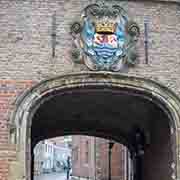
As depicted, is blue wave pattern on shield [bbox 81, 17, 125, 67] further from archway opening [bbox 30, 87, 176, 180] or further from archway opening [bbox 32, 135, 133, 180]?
archway opening [bbox 32, 135, 133, 180]

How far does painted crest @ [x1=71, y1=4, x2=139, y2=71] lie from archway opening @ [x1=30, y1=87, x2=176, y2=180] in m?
0.56

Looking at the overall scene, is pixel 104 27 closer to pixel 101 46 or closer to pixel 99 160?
pixel 101 46

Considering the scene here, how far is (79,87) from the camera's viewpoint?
1020 centimetres

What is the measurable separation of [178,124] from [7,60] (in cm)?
346

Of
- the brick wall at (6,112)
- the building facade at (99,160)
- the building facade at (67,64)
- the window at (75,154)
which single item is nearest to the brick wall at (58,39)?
the building facade at (67,64)

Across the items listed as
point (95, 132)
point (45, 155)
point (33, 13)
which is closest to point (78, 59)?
point (33, 13)

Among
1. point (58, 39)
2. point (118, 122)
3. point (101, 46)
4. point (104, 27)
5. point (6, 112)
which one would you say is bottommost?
point (6, 112)

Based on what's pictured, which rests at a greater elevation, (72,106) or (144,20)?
(144,20)

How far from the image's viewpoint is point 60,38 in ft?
33.5

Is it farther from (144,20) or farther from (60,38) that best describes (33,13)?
(144,20)

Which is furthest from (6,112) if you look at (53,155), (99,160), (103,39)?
(53,155)

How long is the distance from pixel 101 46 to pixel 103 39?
0.15m

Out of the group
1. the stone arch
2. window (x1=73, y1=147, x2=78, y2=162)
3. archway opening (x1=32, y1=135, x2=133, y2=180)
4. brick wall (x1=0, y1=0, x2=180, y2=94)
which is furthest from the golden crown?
window (x1=73, y1=147, x2=78, y2=162)

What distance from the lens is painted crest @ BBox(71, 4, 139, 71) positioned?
33.3 ft
